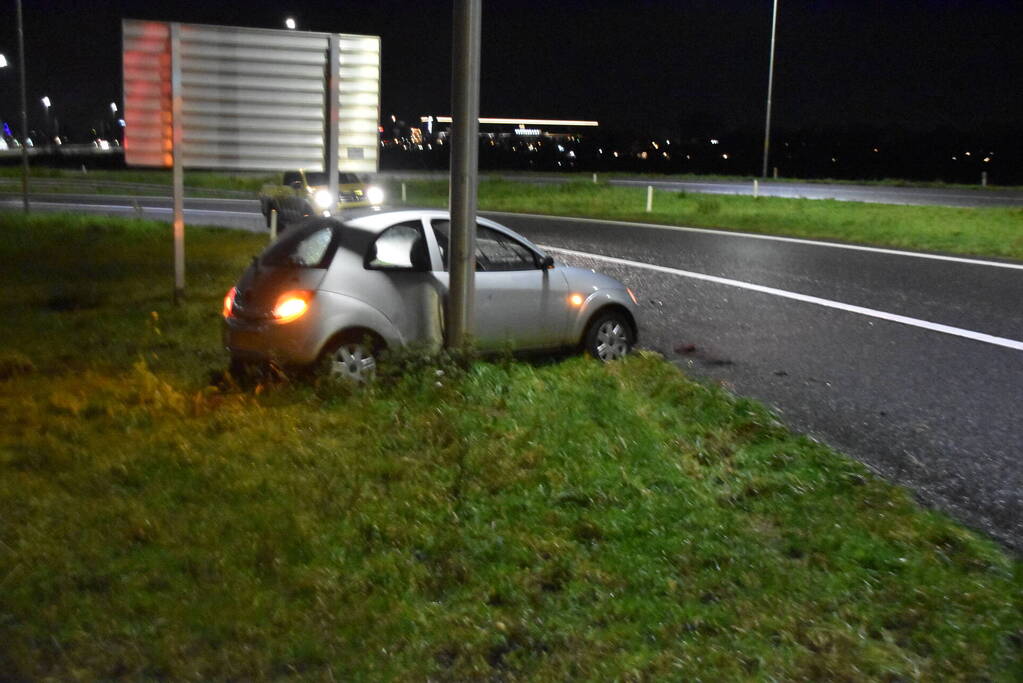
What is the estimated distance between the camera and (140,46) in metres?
14.0

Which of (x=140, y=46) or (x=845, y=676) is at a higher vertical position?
(x=140, y=46)

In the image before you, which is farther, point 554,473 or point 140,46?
point 140,46

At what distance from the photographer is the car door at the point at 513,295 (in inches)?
380

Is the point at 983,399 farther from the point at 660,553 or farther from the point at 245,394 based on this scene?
the point at 245,394

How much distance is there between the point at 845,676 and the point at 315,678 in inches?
82.3

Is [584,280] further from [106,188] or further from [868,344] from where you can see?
[106,188]

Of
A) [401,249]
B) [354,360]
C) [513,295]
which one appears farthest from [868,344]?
[354,360]

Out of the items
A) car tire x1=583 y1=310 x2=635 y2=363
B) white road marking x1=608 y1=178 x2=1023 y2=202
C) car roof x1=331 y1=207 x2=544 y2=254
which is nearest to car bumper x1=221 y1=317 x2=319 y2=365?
car roof x1=331 y1=207 x2=544 y2=254

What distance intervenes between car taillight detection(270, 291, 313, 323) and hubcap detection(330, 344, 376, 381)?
1.37 feet

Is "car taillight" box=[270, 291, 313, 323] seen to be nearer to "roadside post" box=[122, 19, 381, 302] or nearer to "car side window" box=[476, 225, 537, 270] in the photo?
"car side window" box=[476, 225, 537, 270]

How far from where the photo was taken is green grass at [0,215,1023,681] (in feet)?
15.5

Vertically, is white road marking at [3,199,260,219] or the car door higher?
the car door

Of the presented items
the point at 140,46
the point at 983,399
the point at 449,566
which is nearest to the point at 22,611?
the point at 449,566

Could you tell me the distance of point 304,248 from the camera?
364 inches
